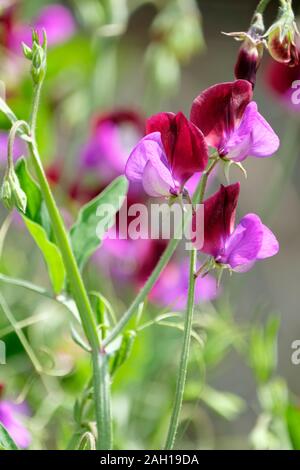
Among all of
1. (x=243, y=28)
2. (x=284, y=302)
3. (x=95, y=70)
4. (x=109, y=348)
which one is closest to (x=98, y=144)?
(x=95, y=70)

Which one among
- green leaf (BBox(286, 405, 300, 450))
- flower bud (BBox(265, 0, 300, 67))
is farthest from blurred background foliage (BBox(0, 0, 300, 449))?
flower bud (BBox(265, 0, 300, 67))

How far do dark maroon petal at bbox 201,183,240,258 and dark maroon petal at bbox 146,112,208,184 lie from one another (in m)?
0.02

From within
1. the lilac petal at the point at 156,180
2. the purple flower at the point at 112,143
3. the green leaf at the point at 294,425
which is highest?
the purple flower at the point at 112,143

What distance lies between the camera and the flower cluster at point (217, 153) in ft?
2.24

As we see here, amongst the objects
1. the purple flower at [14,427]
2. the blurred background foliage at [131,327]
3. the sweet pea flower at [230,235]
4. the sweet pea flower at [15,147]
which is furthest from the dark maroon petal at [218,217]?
the sweet pea flower at [15,147]

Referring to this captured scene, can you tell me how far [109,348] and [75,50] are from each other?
86 cm

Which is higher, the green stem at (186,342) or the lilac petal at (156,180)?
the lilac petal at (156,180)

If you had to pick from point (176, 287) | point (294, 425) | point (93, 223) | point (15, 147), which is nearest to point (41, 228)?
point (93, 223)

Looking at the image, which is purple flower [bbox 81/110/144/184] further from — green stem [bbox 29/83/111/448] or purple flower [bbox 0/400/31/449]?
green stem [bbox 29/83/111/448]

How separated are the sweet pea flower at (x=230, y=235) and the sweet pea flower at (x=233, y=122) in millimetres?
26

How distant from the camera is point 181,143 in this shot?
0.68 meters

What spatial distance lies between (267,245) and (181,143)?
0.09 meters
